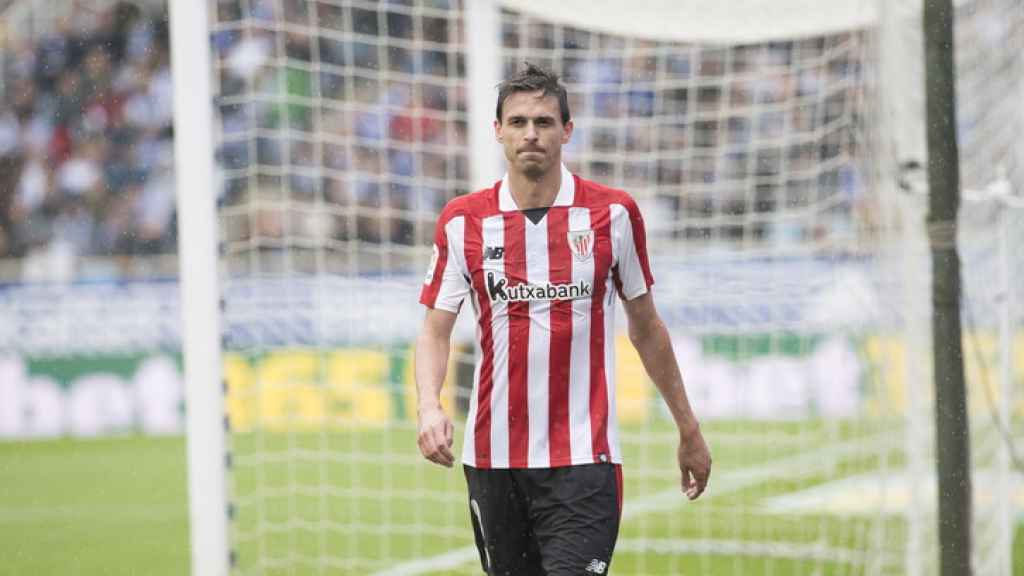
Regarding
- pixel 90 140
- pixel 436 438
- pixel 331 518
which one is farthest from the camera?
pixel 90 140

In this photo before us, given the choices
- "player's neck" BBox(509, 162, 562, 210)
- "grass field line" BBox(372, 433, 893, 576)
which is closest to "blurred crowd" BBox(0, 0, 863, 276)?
"grass field line" BBox(372, 433, 893, 576)

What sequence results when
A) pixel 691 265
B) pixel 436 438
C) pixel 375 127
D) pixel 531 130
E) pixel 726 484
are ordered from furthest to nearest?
pixel 375 127 < pixel 691 265 < pixel 726 484 < pixel 531 130 < pixel 436 438

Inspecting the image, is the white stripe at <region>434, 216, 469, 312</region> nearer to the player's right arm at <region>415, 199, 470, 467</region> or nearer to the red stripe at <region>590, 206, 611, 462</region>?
the player's right arm at <region>415, 199, 470, 467</region>

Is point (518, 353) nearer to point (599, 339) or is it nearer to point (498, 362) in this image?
point (498, 362)

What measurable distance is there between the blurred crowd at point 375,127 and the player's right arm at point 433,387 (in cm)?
228

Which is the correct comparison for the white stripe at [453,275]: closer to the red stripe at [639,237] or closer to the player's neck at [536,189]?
the player's neck at [536,189]

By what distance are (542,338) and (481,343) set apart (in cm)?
18

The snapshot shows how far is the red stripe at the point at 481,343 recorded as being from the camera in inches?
157

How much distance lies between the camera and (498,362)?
398cm

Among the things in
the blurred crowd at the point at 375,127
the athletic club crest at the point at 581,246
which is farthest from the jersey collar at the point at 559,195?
the blurred crowd at the point at 375,127

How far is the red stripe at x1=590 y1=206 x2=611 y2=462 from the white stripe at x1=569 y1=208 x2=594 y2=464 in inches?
0.5

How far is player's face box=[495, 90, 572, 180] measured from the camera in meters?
3.84

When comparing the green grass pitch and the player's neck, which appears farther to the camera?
the green grass pitch

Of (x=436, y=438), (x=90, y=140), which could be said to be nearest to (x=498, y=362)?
(x=436, y=438)
